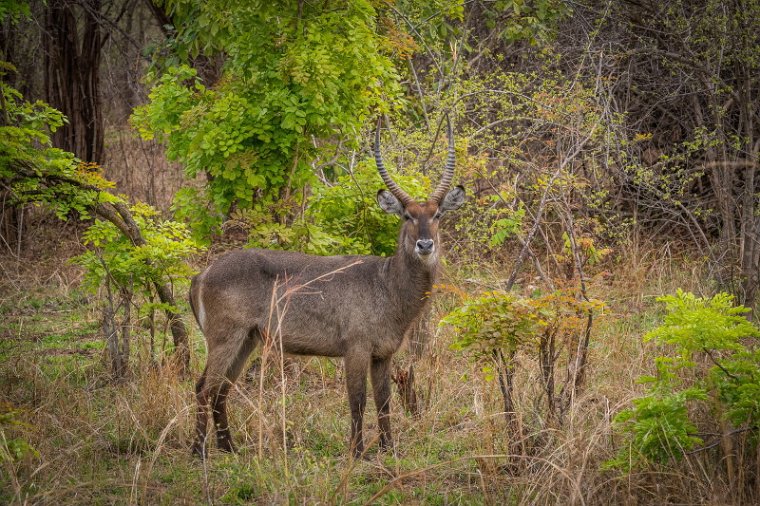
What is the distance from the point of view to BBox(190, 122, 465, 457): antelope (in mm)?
6648

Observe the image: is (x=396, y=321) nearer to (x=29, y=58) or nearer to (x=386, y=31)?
(x=386, y=31)

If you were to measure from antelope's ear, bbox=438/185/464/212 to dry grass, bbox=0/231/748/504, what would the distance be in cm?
136

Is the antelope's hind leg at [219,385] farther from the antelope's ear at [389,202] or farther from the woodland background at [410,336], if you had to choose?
the antelope's ear at [389,202]

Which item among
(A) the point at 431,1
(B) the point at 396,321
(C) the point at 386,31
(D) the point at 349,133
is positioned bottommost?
(B) the point at 396,321

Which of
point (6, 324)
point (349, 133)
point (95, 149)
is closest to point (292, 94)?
point (349, 133)

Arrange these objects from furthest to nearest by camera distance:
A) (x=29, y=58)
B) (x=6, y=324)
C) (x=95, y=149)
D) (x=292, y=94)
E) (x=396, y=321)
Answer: (x=29, y=58)
(x=95, y=149)
(x=6, y=324)
(x=292, y=94)
(x=396, y=321)

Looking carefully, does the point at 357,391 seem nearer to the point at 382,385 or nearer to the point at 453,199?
the point at 382,385

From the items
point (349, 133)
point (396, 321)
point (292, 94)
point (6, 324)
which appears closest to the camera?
point (396, 321)

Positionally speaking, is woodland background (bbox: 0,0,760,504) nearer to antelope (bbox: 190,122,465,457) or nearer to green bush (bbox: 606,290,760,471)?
green bush (bbox: 606,290,760,471)

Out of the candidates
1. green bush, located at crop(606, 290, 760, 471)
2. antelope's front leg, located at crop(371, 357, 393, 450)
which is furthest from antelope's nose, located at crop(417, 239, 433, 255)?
green bush, located at crop(606, 290, 760, 471)

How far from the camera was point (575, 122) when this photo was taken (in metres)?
8.55

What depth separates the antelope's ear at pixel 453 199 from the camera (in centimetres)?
704

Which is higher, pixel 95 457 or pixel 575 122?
pixel 575 122

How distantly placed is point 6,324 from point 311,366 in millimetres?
3552
